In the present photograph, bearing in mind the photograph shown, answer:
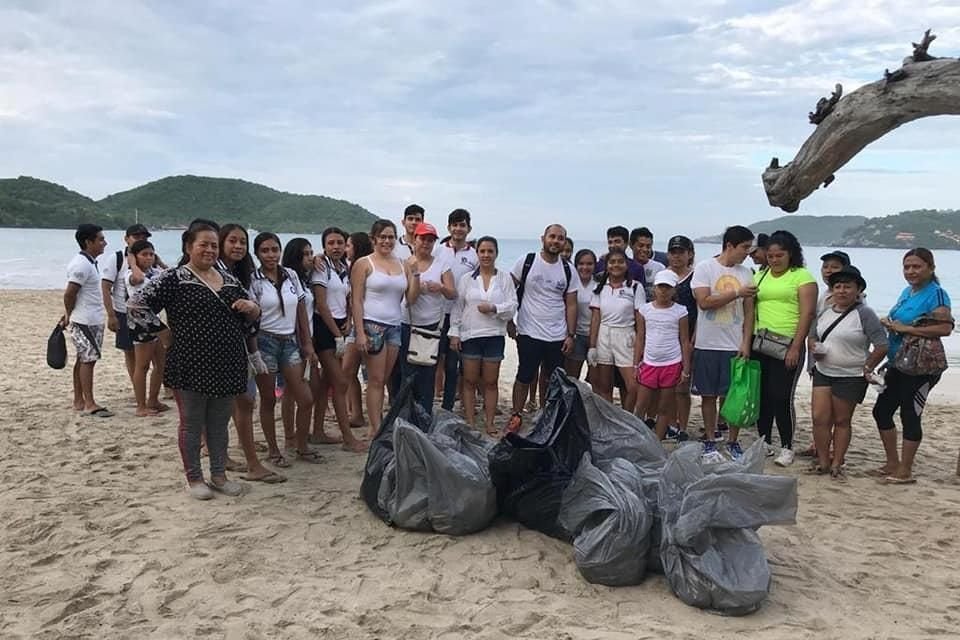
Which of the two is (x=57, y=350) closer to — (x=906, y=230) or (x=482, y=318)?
(x=482, y=318)

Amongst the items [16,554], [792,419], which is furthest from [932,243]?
[16,554]

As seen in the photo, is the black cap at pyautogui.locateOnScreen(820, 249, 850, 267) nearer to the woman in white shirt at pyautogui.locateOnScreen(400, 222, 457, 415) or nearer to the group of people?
the group of people

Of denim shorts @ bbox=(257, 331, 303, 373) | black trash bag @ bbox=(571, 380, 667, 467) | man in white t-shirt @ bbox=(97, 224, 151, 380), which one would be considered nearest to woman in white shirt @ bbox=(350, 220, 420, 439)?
denim shorts @ bbox=(257, 331, 303, 373)

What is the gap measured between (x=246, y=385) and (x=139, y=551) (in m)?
1.10

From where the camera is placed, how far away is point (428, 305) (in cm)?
545

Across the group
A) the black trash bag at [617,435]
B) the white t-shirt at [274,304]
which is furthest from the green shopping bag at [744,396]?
the white t-shirt at [274,304]

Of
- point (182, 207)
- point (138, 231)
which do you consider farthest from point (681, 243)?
point (182, 207)

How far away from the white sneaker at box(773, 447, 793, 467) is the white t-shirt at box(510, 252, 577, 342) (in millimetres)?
1931

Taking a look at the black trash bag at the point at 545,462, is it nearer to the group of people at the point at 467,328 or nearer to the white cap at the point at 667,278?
the group of people at the point at 467,328

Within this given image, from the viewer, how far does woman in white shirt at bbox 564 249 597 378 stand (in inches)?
239

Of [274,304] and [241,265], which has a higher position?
[241,265]

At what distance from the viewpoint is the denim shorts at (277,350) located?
14.8ft

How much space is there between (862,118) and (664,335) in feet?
6.73

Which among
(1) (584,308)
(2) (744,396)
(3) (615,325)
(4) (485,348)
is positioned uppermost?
(1) (584,308)
